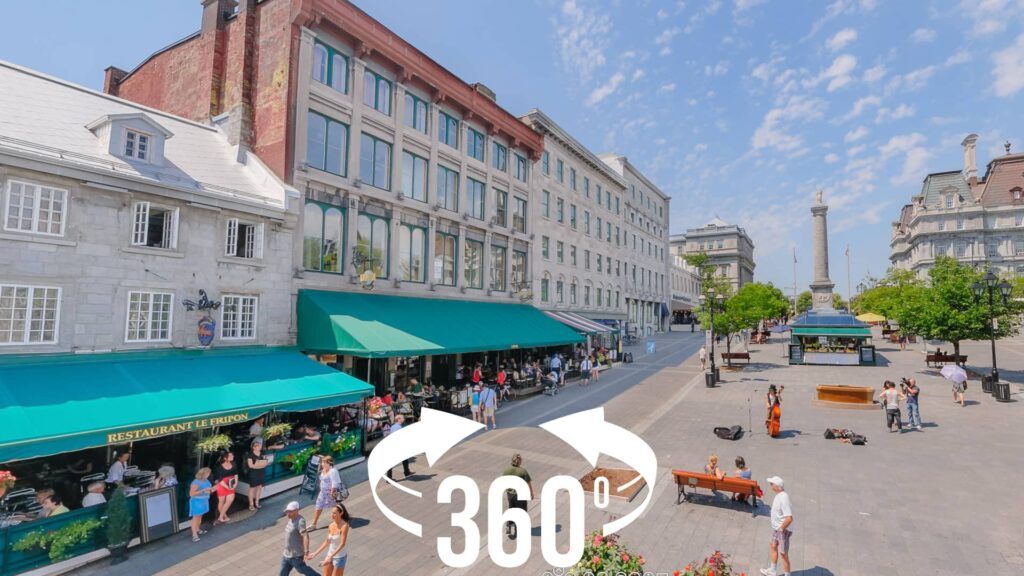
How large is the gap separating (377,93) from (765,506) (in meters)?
19.6

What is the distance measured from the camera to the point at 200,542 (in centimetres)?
918

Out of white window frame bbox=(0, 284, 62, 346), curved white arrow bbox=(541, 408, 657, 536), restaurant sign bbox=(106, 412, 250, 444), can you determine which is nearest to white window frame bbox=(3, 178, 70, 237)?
white window frame bbox=(0, 284, 62, 346)

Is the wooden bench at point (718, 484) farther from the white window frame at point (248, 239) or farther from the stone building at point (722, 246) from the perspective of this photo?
the stone building at point (722, 246)

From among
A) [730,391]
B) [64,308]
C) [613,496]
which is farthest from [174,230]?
[730,391]

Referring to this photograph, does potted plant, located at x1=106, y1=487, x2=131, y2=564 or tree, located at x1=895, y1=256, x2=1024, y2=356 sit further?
tree, located at x1=895, y1=256, x2=1024, y2=356

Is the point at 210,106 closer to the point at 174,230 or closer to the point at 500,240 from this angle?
the point at 174,230

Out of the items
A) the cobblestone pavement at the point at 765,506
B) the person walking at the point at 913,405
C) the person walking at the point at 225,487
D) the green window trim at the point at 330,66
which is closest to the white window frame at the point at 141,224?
the person walking at the point at 225,487

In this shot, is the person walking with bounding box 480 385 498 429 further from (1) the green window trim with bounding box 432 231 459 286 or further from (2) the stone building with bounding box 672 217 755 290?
(2) the stone building with bounding box 672 217 755 290

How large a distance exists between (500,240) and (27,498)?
69.7ft

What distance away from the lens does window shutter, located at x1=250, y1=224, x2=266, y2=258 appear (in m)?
15.0

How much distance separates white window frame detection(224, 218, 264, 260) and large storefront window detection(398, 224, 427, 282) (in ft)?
20.4

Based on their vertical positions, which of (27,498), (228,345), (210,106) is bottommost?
(27,498)

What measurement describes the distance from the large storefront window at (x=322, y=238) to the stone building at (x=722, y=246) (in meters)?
103

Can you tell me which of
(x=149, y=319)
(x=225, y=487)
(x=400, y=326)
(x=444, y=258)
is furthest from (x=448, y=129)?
(x=225, y=487)
